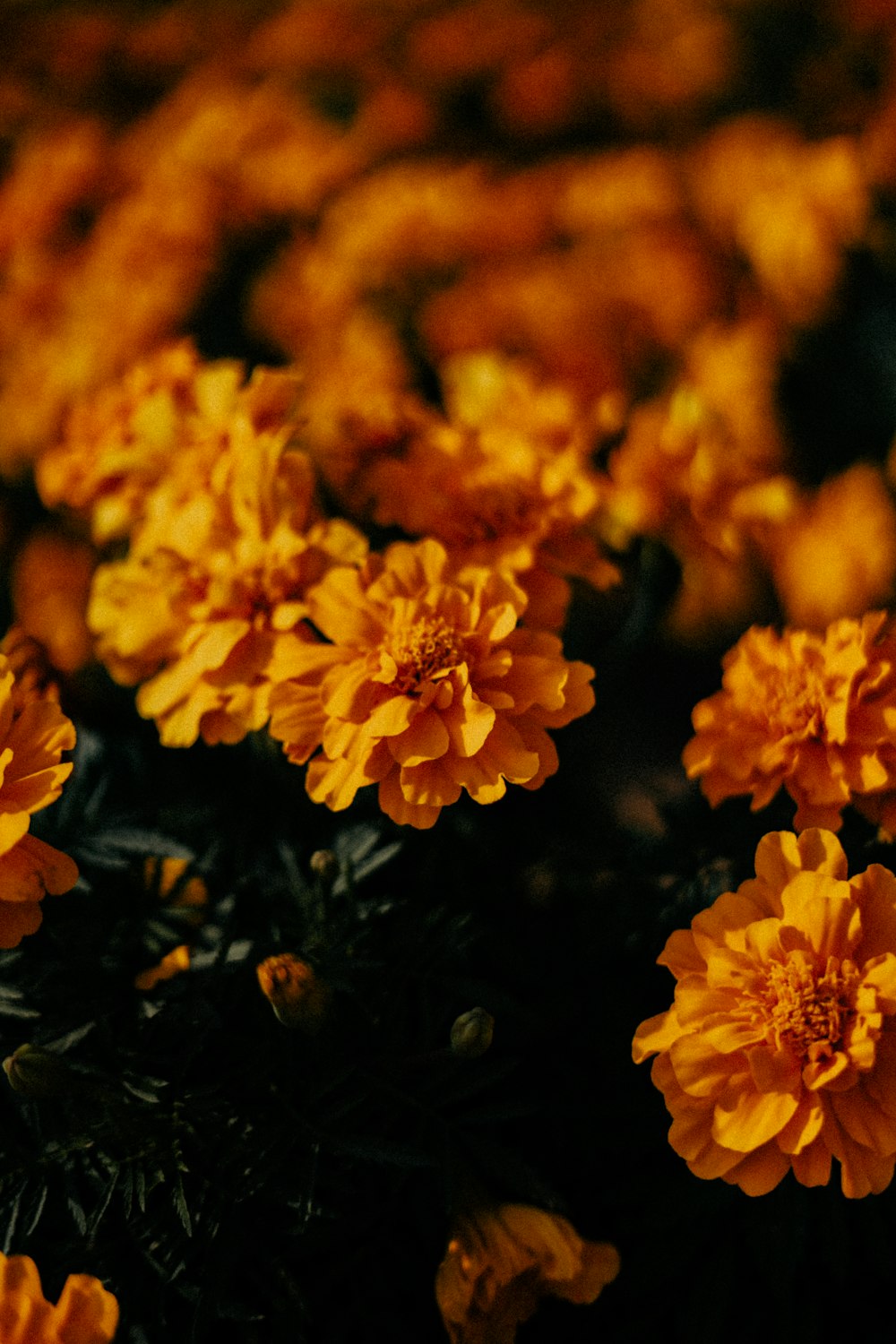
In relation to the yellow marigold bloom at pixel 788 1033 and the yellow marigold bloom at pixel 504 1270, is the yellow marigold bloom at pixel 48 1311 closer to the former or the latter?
the yellow marigold bloom at pixel 504 1270

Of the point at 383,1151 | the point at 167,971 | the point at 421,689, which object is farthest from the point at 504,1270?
the point at 421,689

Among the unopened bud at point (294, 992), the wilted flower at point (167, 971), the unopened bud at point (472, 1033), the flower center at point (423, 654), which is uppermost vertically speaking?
the flower center at point (423, 654)

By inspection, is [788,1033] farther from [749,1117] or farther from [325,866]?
[325,866]

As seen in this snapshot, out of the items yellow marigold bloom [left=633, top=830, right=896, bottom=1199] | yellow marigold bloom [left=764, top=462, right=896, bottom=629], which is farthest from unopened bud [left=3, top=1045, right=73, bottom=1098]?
yellow marigold bloom [left=764, top=462, right=896, bottom=629]

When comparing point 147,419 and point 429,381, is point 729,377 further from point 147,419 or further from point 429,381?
point 147,419

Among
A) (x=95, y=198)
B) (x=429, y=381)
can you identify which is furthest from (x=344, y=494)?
(x=95, y=198)

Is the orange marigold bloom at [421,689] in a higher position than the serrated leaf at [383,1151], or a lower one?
higher

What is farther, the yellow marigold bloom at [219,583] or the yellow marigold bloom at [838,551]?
the yellow marigold bloom at [838,551]

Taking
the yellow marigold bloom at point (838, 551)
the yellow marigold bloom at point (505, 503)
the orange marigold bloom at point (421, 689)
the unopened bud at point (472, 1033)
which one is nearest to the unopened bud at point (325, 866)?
the orange marigold bloom at point (421, 689)

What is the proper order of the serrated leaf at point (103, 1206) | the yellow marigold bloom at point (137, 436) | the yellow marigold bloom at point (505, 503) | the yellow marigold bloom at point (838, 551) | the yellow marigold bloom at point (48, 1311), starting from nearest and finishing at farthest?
the yellow marigold bloom at point (48, 1311) → the serrated leaf at point (103, 1206) → the yellow marigold bloom at point (505, 503) → the yellow marigold bloom at point (137, 436) → the yellow marigold bloom at point (838, 551)
